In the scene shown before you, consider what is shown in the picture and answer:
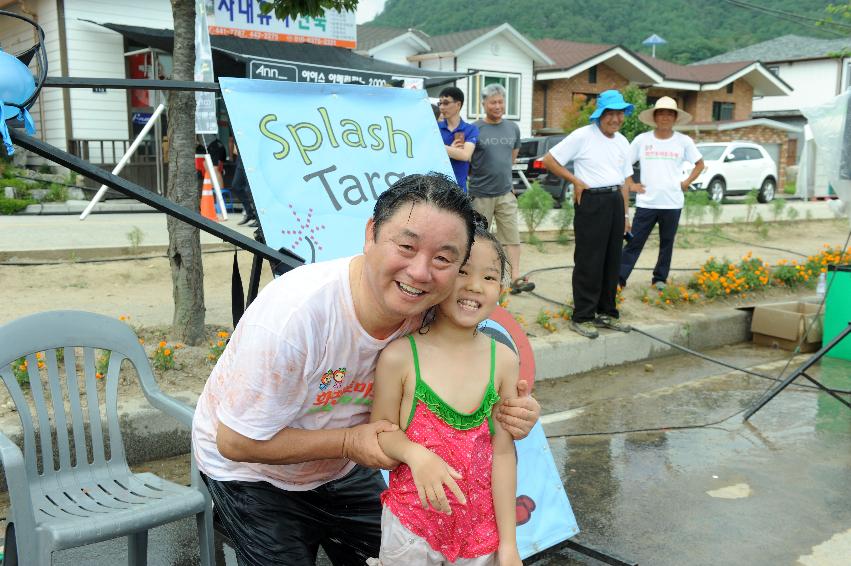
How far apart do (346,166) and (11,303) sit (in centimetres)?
427

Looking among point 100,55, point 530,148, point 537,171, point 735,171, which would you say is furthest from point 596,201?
point 735,171

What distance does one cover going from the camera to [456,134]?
717 centimetres

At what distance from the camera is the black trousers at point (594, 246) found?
6.48 metres

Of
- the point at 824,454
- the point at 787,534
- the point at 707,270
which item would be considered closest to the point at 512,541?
the point at 787,534

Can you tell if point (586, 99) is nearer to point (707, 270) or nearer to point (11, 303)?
point (707, 270)

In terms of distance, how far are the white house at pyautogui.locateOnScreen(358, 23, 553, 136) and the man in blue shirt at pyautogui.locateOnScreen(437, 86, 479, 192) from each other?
58.3 ft

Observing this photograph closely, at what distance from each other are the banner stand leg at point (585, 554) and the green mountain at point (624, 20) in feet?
203

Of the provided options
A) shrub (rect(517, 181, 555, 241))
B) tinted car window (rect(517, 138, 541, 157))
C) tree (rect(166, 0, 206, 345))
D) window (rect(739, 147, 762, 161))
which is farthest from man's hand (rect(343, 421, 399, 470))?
window (rect(739, 147, 762, 161))

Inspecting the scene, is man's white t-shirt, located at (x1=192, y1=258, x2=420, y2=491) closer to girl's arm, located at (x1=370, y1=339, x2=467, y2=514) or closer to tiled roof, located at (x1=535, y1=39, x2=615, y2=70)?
girl's arm, located at (x1=370, y1=339, x2=467, y2=514)

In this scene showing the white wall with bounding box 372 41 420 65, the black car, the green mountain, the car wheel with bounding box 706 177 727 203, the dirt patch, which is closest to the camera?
the dirt patch

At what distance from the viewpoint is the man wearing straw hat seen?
7.75 m

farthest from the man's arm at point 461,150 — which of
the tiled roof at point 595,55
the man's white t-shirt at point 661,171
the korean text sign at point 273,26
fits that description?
the tiled roof at point 595,55

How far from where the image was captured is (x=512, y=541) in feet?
6.59

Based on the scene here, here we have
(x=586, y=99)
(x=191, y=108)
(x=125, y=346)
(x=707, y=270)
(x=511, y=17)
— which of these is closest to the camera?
(x=125, y=346)
